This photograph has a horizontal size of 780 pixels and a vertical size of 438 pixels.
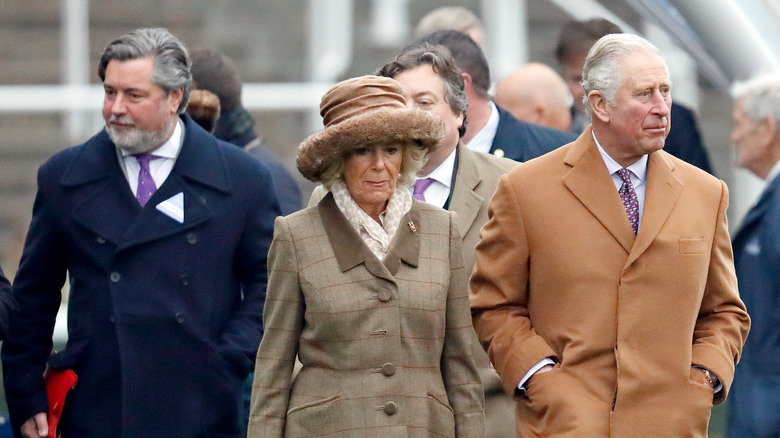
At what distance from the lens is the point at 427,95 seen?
590 cm

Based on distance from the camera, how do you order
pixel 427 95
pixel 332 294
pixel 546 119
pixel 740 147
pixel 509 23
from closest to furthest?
pixel 332 294
pixel 427 95
pixel 740 147
pixel 546 119
pixel 509 23

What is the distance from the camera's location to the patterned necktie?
501 centimetres

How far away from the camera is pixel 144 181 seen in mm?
5828

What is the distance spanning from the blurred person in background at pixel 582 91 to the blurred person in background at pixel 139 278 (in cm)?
204

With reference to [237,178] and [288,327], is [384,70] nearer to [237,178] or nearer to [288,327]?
[237,178]

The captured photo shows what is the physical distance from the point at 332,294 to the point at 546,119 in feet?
11.4

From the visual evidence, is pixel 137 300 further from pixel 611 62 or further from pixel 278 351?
pixel 611 62

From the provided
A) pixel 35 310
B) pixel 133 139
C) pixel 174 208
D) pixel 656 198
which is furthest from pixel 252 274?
pixel 656 198

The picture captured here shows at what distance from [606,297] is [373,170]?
0.79m

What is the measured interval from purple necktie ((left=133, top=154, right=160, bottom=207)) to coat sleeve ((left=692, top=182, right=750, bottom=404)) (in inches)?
77.8

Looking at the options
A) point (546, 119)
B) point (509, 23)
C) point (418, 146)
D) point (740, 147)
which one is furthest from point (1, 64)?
point (418, 146)

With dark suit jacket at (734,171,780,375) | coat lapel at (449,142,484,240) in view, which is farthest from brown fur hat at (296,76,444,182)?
dark suit jacket at (734,171,780,375)

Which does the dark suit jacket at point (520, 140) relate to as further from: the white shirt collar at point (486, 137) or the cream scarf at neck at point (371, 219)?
the cream scarf at neck at point (371, 219)

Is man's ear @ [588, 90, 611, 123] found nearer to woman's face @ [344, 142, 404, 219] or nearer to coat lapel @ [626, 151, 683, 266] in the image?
coat lapel @ [626, 151, 683, 266]
